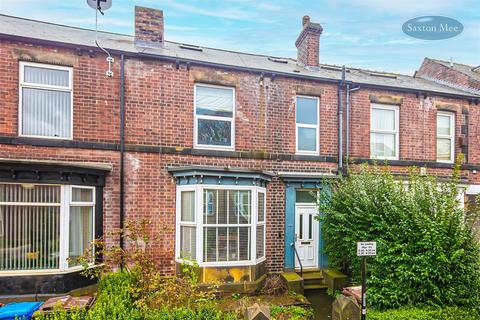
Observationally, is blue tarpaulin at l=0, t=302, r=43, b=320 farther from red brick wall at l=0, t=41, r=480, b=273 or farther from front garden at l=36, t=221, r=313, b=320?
red brick wall at l=0, t=41, r=480, b=273

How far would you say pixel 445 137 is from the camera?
11109 millimetres

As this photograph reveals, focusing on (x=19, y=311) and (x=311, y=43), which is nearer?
(x=19, y=311)

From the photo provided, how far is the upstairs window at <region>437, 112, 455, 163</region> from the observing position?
11.1 meters

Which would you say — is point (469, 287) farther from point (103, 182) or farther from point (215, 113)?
point (103, 182)

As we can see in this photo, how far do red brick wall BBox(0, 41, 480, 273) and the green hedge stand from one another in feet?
13.4

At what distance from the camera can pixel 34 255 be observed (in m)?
6.93

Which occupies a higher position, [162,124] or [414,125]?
[414,125]

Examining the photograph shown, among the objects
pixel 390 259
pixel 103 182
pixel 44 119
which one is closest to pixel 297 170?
pixel 390 259

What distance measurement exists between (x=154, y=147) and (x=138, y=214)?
→ 6.29ft

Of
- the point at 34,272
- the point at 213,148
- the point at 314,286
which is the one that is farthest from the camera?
the point at 213,148

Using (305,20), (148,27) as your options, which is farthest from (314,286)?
(305,20)

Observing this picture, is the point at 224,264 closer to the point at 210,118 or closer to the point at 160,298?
the point at 160,298

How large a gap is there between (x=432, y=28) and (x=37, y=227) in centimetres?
1504

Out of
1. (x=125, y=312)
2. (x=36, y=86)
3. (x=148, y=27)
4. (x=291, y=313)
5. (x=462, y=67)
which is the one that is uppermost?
(x=462, y=67)
